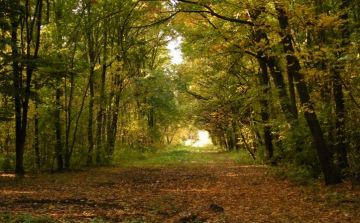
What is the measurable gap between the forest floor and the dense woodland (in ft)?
4.48

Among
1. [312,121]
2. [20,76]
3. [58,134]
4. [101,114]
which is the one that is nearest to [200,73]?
[101,114]

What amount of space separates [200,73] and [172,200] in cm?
1484

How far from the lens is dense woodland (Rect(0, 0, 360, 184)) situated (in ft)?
25.6

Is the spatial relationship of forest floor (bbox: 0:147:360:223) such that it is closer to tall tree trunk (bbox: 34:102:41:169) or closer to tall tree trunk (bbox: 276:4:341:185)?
tall tree trunk (bbox: 276:4:341:185)

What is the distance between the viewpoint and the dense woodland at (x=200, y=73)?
7.82 metres

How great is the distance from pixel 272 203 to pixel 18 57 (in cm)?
862

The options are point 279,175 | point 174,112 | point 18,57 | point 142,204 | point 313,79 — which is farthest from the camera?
point 174,112

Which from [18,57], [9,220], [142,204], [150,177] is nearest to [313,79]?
[142,204]

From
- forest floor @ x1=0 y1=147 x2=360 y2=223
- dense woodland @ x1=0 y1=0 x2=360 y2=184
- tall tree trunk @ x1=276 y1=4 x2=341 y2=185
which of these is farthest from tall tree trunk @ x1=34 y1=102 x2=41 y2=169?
tall tree trunk @ x1=276 y1=4 x2=341 y2=185

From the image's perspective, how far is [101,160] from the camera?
16.2 metres

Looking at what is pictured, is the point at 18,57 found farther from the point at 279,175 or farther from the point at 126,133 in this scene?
the point at 126,133

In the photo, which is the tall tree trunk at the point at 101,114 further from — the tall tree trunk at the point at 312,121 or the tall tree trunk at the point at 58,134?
the tall tree trunk at the point at 312,121

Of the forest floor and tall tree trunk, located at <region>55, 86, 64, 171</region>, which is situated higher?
tall tree trunk, located at <region>55, 86, 64, 171</region>

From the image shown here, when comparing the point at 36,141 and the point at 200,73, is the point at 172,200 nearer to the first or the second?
the point at 36,141
